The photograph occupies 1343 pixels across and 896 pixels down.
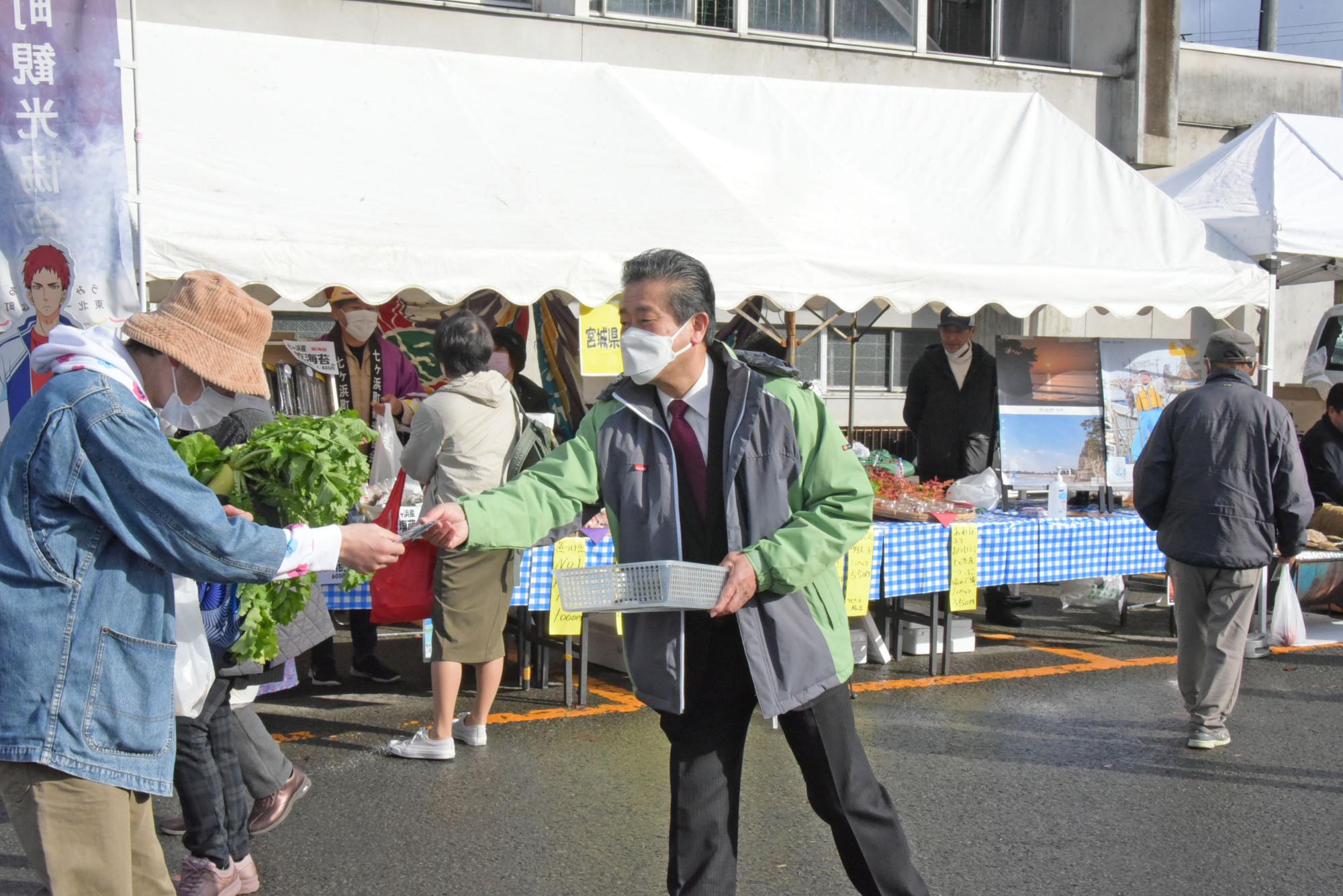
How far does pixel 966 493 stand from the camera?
789cm

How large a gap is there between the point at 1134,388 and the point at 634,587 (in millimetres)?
6333

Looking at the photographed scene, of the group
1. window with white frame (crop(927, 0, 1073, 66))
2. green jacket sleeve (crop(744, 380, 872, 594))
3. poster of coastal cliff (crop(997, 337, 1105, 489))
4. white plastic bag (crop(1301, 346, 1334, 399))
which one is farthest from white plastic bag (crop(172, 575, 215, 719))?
window with white frame (crop(927, 0, 1073, 66))

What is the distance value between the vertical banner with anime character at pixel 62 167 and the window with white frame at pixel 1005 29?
11.6 metres

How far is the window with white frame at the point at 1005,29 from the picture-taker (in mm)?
15477

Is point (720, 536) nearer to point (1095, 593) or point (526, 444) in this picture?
point (526, 444)

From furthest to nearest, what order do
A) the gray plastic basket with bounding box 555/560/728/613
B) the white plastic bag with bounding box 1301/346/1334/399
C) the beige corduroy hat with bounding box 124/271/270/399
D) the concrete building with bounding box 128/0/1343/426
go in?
the concrete building with bounding box 128/0/1343/426
the white plastic bag with bounding box 1301/346/1334/399
the gray plastic basket with bounding box 555/560/728/613
the beige corduroy hat with bounding box 124/271/270/399

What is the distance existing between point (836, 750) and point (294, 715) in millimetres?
3899

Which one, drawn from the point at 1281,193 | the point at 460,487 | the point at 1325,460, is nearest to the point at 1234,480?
the point at 460,487

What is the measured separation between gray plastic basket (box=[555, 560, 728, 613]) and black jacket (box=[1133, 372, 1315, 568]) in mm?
3635

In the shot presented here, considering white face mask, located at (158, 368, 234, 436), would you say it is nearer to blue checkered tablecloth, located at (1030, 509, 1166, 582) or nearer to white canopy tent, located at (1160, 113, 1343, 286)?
blue checkered tablecloth, located at (1030, 509, 1166, 582)

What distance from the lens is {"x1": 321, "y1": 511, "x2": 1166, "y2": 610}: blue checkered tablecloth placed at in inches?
250

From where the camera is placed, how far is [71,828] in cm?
247

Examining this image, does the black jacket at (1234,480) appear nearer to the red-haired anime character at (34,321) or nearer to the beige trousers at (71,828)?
the beige trousers at (71,828)

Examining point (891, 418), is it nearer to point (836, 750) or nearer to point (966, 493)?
point (966, 493)
